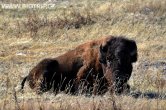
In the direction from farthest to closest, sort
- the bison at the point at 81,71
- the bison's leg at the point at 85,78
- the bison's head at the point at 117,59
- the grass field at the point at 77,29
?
the grass field at the point at 77,29 < the bison's leg at the point at 85,78 < the bison at the point at 81,71 < the bison's head at the point at 117,59

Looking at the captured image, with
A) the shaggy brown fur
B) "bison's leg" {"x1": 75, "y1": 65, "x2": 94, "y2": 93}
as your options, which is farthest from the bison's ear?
"bison's leg" {"x1": 75, "y1": 65, "x2": 94, "y2": 93}

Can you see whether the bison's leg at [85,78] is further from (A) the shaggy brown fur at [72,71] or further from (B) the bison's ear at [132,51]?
(B) the bison's ear at [132,51]

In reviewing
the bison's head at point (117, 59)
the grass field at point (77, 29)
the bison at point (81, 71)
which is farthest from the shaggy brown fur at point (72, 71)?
the grass field at point (77, 29)

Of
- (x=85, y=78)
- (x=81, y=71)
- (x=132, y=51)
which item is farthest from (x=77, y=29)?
(x=132, y=51)

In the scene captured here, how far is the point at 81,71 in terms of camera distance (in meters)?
13.0

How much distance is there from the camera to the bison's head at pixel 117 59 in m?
11.9

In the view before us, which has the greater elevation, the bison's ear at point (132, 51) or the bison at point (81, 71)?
the bison's ear at point (132, 51)

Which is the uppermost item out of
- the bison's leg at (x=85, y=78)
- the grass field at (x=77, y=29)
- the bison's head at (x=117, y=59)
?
the bison's head at (x=117, y=59)

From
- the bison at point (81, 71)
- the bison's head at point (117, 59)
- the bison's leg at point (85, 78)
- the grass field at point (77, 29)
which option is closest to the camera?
the bison's head at point (117, 59)

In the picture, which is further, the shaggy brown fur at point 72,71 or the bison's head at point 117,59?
the shaggy brown fur at point 72,71

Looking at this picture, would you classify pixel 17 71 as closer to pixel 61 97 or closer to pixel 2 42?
pixel 61 97

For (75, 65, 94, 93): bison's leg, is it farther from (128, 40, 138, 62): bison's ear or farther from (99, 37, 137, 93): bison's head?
(128, 40, 138, 62): bison's ear

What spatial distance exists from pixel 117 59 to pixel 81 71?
1.27m

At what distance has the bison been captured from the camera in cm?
1223
